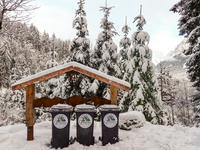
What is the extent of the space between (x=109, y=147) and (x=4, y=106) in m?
17.5

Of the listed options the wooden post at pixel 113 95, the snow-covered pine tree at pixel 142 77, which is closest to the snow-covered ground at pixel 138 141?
the wooden post at pixel 113 95

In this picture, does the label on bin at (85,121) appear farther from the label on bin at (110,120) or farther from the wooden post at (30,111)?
the wooden post at (30,111)

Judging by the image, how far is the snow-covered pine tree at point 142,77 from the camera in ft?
34.6

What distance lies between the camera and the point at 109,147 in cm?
487

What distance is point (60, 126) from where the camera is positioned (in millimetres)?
4953

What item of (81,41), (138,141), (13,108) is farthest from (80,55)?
(13,108)

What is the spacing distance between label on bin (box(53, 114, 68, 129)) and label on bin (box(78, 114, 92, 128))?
18.5 inches

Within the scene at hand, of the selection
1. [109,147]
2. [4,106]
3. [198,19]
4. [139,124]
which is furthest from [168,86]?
[4,106]

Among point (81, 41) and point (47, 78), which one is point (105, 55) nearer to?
point (81, 41)

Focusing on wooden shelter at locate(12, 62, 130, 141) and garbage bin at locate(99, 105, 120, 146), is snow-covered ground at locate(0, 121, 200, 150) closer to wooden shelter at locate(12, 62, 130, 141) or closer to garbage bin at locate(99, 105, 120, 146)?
garbage bin at locate(99, 105, 120, 146)

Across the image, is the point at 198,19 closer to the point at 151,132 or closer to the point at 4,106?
the point at 151,132

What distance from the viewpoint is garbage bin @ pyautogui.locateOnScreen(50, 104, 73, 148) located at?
193 inches

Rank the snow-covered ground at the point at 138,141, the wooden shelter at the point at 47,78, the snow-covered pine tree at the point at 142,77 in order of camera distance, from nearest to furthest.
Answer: the snow-covered ground at the point at 138,141, the wooden shelter at the point at 47,78, the snow-covered pine tree at the point at 142,77

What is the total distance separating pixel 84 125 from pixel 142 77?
7267mm
